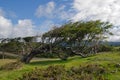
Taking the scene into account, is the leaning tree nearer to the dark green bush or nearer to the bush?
the bush

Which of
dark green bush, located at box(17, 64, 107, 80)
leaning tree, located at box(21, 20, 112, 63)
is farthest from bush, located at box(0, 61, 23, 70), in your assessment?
leaning tree, located at box(21, 20, 112, 63)

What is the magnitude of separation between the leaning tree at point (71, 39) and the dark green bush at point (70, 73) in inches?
609

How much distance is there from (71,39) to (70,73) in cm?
1924

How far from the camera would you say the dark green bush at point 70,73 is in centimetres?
2705

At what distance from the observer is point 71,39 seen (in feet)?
157

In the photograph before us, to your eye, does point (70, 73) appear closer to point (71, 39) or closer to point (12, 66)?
point (12, 66)

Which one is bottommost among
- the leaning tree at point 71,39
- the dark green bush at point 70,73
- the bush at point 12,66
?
the dark green bush at point 70,73

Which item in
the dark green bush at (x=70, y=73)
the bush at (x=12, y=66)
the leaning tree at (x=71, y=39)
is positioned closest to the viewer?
the dark green bush at (x=70, y=73)

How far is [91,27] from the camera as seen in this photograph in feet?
156

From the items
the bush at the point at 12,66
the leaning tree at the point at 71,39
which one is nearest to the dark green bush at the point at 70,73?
the bush at the point at 12,66

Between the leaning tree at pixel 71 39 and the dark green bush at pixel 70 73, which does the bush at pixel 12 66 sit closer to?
the dark green bush at pixel 70 73

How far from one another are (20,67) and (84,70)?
9.34 meters

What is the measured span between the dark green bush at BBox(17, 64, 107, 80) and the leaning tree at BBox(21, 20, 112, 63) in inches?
609

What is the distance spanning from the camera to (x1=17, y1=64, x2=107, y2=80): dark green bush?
27.0 metres
